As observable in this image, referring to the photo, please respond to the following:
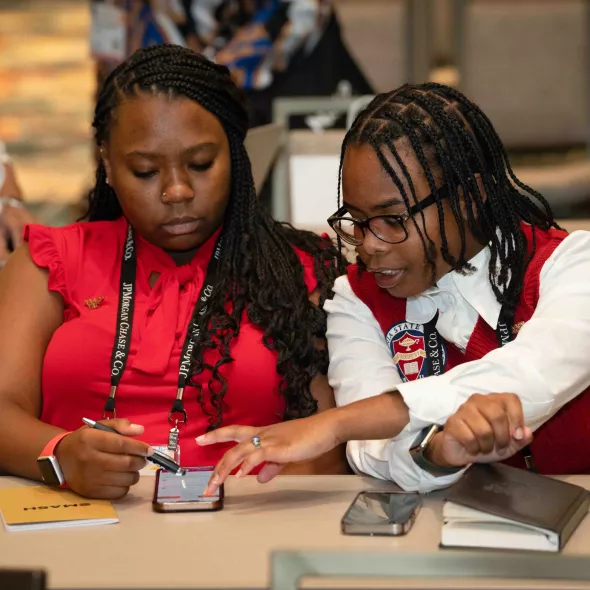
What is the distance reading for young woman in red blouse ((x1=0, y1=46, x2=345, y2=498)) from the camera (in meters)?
2.00

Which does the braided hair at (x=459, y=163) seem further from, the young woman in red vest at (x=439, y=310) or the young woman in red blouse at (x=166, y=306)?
the young woman in red blouse at (x=166, y=306)

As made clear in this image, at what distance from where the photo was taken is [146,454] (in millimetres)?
1605

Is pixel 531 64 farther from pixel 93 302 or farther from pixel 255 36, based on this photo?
pixel 93 302

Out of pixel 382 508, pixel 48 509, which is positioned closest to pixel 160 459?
pixel 48 509

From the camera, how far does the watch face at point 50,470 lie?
168 cm

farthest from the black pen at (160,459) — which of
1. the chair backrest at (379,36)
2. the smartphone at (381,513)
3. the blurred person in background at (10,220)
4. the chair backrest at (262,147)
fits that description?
the chair backrest at (379,36)

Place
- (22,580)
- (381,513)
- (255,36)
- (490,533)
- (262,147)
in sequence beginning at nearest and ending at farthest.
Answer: (22,580)
(490,533)
(381,513)
(262,147)
(255,36)

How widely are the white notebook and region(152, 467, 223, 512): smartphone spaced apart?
0.35m

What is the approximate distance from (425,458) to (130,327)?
713mm

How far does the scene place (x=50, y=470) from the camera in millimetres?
1679

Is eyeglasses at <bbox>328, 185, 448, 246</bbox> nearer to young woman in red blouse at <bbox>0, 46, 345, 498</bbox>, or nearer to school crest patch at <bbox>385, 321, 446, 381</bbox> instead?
school crest patch at <bbox>385, 321, 446, 381</bbox>

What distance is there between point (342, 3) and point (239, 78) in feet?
4.73

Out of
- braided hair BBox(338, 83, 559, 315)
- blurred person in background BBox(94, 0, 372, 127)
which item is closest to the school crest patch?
braided hair BBox(338, 83, 559, 315)

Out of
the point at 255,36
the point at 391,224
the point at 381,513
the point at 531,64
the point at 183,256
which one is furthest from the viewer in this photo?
the point at 531,64
